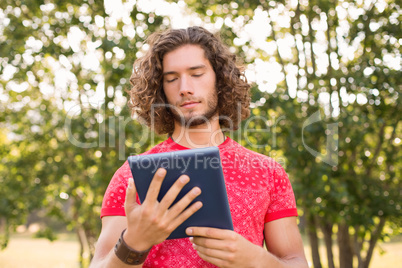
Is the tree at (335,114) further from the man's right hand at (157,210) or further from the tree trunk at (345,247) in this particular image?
the man's right hand at (157,210)

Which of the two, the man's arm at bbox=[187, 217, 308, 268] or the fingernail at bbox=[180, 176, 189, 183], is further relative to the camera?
the man's arm at bbox=[187, 217, 308, 268]

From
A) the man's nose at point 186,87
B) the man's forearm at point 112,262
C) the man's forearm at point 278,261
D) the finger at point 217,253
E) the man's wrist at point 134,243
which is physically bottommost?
the man's forearm at point 278,261

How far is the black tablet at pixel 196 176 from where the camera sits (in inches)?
52.3

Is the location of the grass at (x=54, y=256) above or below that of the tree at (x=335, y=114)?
below

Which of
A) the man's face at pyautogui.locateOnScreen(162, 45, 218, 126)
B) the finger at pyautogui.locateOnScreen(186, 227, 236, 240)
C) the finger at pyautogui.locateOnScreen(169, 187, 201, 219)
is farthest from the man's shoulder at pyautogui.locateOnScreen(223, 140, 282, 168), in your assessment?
the finger at pyautogui.locateOnScreen(169, 187, 201, 219)

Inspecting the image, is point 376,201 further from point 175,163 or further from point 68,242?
point 68,242

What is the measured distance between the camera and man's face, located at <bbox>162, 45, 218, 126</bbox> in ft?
6.48

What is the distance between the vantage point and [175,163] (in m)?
1.32

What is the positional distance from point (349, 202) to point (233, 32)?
2348 mm

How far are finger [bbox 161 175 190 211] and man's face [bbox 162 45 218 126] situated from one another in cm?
68

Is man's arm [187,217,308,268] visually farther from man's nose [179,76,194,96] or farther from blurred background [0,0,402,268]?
blurred background [0,0,402,268]

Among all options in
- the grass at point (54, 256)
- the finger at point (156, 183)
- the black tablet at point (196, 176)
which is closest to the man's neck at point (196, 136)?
the black tablet at point (196, 176)

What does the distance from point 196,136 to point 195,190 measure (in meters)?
0.69

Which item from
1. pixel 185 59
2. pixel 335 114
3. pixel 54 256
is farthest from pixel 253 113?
pixel 54 256
